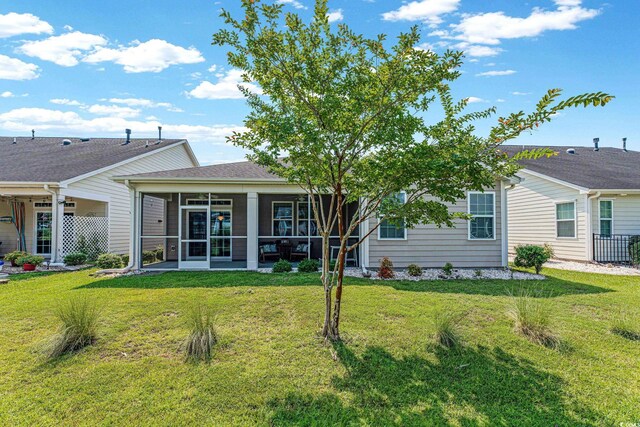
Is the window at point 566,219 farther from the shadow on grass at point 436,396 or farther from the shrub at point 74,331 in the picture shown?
the shrub at point 74,331

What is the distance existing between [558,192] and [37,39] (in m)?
18.6

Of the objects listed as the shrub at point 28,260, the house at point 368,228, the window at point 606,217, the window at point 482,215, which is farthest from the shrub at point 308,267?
the window at point 606,217

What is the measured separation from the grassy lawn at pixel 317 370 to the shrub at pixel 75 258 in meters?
5.47

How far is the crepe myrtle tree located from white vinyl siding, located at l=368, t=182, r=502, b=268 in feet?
20.5

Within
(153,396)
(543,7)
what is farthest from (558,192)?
(153,396)

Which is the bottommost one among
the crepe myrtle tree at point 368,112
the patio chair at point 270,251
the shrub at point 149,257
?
the shrub at point 149,257

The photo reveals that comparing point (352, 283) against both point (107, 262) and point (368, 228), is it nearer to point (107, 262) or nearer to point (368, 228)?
point (368, 228)

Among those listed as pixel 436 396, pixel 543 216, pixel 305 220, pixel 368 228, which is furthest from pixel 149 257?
pixel 543 216

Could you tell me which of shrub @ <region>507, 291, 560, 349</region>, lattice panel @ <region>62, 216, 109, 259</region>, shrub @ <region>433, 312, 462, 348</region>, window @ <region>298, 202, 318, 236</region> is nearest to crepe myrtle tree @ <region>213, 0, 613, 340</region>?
shrub @ <region>433, 312, 462, 348</region>

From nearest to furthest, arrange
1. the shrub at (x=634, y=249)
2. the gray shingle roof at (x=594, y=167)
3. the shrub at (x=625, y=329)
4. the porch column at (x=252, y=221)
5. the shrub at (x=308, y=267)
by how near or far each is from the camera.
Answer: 1. the shrub at (x=625, y=329)
2. the shrub at (x=308, y=267)
3. the porch column at (x=252, y=221)
4. the shrub at (x=634, y=249)
5. the gray shingle roof at (x=594, y=167)

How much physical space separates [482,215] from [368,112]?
7.84 metres

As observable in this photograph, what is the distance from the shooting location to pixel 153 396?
3.04 m

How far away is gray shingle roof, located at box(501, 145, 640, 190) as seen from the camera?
475 inches

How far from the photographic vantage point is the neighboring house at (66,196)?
11.2 m
